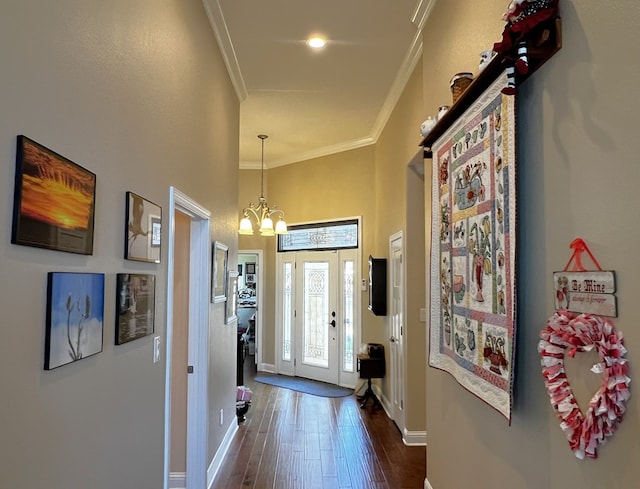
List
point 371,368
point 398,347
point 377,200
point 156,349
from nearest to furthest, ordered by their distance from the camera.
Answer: point 156,349 < point 398,347 < point 371,368 < point 377,200

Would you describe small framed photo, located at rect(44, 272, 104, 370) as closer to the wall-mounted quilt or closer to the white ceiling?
the wall-mounted quilt

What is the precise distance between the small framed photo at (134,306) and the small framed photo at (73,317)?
148 mm

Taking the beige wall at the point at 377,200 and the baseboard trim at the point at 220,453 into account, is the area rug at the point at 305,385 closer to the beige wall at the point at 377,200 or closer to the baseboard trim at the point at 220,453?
the beige wall at the point at 377,200

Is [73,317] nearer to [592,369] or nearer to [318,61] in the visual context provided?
[592,369]

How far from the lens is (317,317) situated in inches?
278

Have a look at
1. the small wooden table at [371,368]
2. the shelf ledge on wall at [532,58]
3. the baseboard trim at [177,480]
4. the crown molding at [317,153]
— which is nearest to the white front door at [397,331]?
the small wooden table at [371,368]

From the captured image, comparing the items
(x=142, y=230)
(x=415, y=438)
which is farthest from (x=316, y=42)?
A: (x=415, y=438)

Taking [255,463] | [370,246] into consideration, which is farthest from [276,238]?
[255,463]

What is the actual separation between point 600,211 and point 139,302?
1.73 meters

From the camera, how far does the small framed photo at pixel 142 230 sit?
1.79 m

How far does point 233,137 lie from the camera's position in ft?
14.2

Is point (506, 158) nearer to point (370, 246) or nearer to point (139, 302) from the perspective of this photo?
point (139, 302)

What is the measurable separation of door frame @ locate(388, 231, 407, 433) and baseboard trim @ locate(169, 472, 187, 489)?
2184mm

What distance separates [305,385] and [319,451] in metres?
2.58
